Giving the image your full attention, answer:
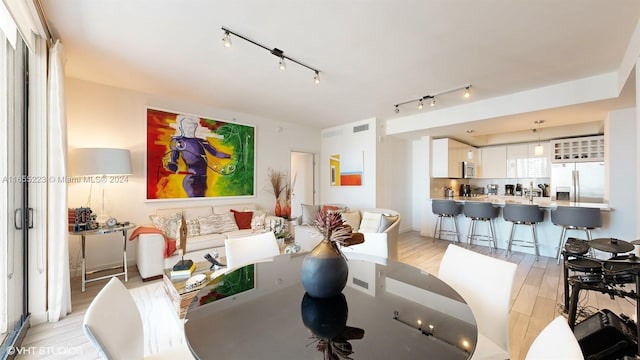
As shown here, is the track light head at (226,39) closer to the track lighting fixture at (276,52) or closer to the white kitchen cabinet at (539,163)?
the track lighting fixture at (276,52)

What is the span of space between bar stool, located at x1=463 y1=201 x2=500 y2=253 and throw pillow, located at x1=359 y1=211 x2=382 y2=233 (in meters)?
2.14

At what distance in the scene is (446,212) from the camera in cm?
491

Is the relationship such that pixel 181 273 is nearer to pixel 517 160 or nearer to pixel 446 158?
pixel 446 158

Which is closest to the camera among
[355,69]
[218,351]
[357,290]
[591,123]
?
[218,351]

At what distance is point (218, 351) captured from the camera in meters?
0.88

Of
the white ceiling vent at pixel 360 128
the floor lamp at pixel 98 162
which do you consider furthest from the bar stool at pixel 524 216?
the floor lamp at pixel 98 162

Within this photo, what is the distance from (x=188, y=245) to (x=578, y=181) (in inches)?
293

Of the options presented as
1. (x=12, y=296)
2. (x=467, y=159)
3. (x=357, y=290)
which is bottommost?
(x=12, y=296)

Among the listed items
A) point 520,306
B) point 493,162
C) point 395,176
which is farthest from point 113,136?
point 493,162

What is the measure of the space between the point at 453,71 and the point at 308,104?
7.50 ft

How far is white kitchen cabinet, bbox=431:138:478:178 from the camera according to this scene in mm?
5523

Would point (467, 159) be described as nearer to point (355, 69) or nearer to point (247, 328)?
point (355, 69)

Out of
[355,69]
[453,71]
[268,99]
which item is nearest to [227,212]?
[268,99]

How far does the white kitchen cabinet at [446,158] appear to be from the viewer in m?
5.52
